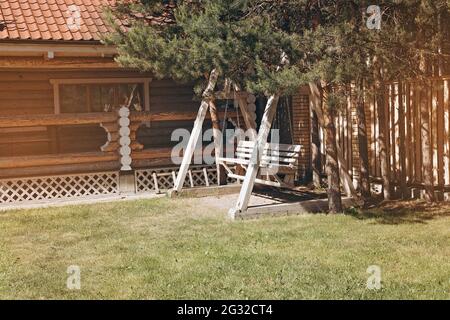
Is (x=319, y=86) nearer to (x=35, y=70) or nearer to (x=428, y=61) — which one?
(x=428, y=61)

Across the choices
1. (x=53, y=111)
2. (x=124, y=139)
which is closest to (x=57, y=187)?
(x=124, y=139)

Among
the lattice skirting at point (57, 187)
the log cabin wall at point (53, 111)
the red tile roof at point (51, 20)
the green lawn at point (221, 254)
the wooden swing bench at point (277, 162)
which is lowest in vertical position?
the green lawn at point (221, 254)

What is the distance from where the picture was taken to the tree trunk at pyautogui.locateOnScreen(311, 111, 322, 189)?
469 inches

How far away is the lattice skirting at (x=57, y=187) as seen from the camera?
1077 centimetres

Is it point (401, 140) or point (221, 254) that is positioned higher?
point (401, 140)

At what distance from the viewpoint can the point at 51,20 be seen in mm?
11875

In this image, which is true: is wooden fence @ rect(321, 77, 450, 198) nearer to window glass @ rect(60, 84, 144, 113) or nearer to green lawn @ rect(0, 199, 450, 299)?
green lawn @ rect(0, 199, 450, 299)

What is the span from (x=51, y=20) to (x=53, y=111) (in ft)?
9.09

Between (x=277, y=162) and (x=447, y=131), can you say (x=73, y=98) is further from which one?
(x=447, y=131)

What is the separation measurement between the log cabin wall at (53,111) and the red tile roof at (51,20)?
1773 mm

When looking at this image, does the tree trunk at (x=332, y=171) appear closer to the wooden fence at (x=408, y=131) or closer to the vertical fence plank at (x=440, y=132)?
the wooden fence at (x=408, y=131)

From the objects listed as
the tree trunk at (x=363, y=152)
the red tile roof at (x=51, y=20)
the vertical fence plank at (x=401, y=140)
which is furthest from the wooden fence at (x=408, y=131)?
the red tile roof at (x=51, y=20)

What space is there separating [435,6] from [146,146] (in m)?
9.14
